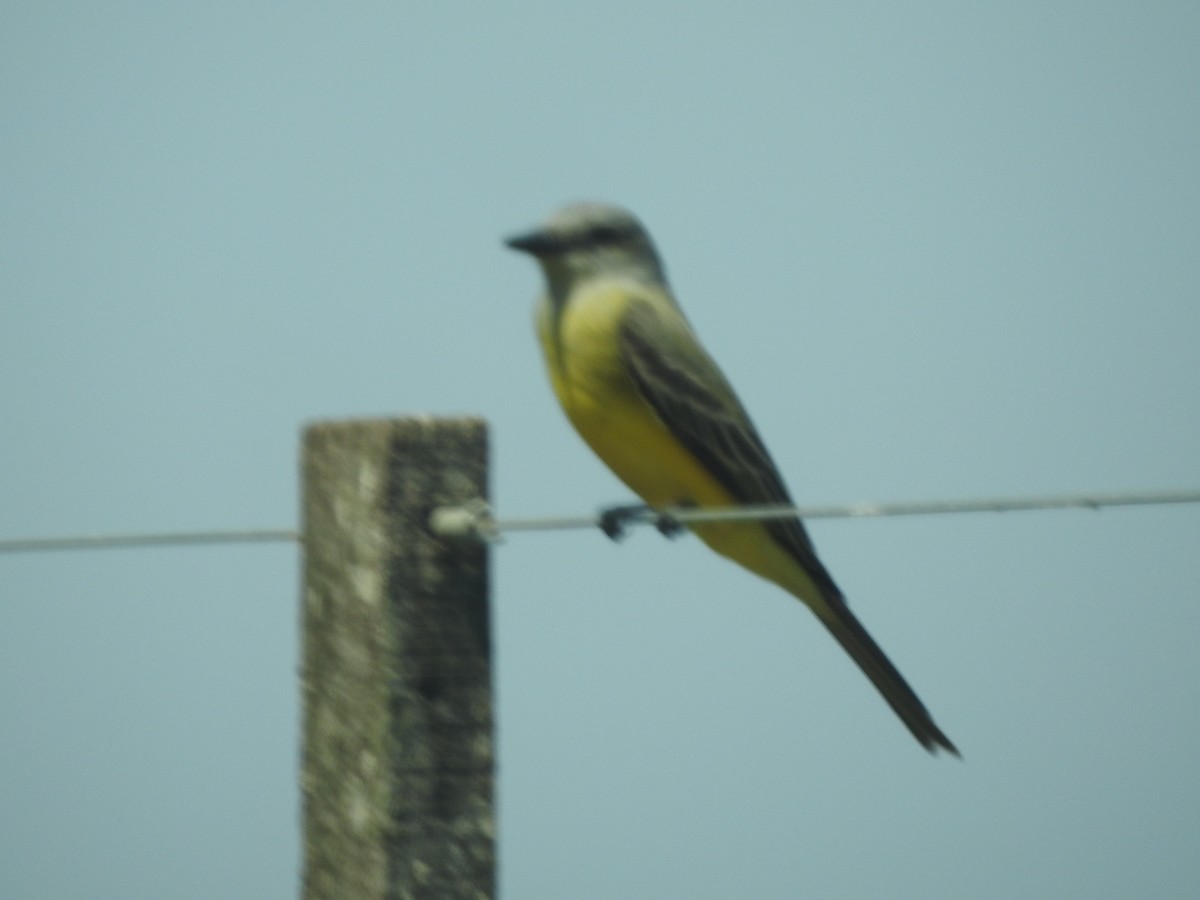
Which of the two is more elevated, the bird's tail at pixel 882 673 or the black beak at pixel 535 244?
the black beak at pixel 535 244

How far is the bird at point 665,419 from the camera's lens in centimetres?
641

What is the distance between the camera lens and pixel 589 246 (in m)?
Result: 7.02

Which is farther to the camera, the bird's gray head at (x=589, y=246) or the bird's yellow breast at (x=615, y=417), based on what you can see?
the bird's gray head at (x=589, y=246)

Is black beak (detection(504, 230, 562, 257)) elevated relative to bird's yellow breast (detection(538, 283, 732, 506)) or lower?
elevated

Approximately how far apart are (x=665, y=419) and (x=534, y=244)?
2.85ft

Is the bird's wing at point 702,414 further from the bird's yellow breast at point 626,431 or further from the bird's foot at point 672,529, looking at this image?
the bird's foot at point 672,529

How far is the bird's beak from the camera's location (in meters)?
6.88

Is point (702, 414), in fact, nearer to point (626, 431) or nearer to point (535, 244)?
point (626, 431)

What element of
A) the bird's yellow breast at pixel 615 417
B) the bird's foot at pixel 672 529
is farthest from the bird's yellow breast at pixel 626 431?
the bird's foot at pixel 672 529

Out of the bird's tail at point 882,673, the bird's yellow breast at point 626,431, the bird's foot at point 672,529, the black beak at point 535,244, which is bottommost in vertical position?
the bird's tail at point 882,673

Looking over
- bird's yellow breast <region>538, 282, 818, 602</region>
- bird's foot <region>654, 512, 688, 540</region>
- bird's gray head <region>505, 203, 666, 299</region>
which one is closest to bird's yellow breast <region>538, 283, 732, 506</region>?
bird's yellow breast <region>538, 282, 818, 602</region>

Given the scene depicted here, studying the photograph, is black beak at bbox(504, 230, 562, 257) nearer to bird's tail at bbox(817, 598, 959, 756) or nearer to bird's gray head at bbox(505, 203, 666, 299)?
bird's gray head at bbox(505, 203, 666, 299)

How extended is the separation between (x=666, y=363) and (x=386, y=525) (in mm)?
2493

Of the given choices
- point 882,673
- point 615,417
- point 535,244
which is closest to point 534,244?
point 535,244
